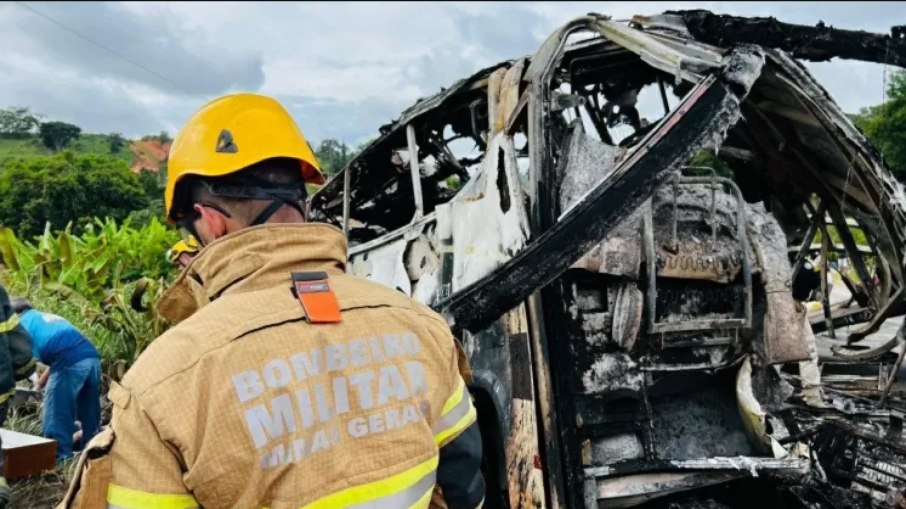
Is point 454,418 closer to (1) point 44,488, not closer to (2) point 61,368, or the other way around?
(1) point 44,488

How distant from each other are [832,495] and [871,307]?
187 centimetres

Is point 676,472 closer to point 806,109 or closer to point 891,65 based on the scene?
point 806,109

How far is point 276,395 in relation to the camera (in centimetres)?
114

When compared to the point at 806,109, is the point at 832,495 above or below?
below

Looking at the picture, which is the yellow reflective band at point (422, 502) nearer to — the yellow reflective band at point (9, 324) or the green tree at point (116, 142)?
the green tree at point (116, 142)

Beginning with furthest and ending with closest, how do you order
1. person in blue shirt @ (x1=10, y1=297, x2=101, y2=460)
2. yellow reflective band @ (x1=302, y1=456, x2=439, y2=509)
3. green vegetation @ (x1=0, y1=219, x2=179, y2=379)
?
green vegetation @ (x1=0, y1=219, x2=179, y2=379)
person in blue shirt @ (x1=10, y1=297, x2=101, y2=460)
yellow reflective band @ (x1=302, y1=456, x2=439, y2=509)

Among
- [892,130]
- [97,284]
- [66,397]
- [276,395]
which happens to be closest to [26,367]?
[66,397]

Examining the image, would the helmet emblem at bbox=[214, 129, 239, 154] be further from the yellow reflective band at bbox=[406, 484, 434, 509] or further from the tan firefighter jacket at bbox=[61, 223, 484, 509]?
the yellow reflective band at bbox=[406, 484, 434, 509]

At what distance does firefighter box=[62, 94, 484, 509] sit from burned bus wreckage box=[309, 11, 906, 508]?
3.88ft

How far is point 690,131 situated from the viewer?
2.53m

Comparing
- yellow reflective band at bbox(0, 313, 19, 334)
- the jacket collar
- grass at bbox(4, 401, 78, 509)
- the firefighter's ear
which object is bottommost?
grass at bbox(4, 401, 78, 509)

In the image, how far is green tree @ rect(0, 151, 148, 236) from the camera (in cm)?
264

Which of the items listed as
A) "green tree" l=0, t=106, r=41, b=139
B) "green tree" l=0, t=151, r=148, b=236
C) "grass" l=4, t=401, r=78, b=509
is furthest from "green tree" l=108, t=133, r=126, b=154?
"grass" l=4, t=401, r=78, b=509

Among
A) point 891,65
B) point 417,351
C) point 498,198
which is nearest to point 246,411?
point 417,351
